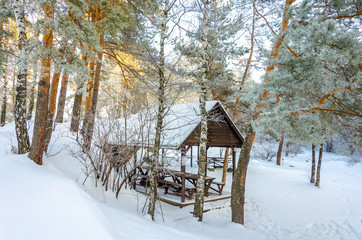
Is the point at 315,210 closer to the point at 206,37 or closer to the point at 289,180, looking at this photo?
the point at 289,180

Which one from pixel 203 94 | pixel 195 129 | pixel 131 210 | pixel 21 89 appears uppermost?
pixel 203 94

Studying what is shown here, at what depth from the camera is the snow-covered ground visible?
10.2 ft

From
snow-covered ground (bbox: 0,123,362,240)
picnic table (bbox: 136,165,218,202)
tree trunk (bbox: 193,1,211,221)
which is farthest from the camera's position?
picnic table (bbox: 136,165,218,202)

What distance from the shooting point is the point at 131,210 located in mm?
5809

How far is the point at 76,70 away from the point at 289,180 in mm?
15435

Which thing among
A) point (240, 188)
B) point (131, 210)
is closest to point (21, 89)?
point (131, 210)

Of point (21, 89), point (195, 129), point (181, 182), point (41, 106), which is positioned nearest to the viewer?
point (41, 106)

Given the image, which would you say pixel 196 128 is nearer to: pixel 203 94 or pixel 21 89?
pixel 203 94

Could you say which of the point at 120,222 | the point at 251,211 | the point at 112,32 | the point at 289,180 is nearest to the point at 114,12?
the point at 112,32

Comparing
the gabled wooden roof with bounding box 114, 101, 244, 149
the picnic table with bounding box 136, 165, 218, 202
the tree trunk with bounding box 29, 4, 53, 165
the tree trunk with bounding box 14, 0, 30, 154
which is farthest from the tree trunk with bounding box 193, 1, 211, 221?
the tree trunk with bounding box 14, 0, 30, 154

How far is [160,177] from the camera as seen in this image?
34.4 ft

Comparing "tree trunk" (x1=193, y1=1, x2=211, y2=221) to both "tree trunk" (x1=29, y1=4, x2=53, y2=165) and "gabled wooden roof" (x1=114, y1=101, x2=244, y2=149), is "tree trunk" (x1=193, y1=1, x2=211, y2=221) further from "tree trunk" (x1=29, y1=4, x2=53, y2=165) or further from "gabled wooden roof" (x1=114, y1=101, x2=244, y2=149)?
"tree trunk" (x1=29, y1=4, x2=53, y2=165)

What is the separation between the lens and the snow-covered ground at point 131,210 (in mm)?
3096

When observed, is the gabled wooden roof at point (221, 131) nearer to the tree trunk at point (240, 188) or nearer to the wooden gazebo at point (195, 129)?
the wooden gazebo at point (195, 129)
